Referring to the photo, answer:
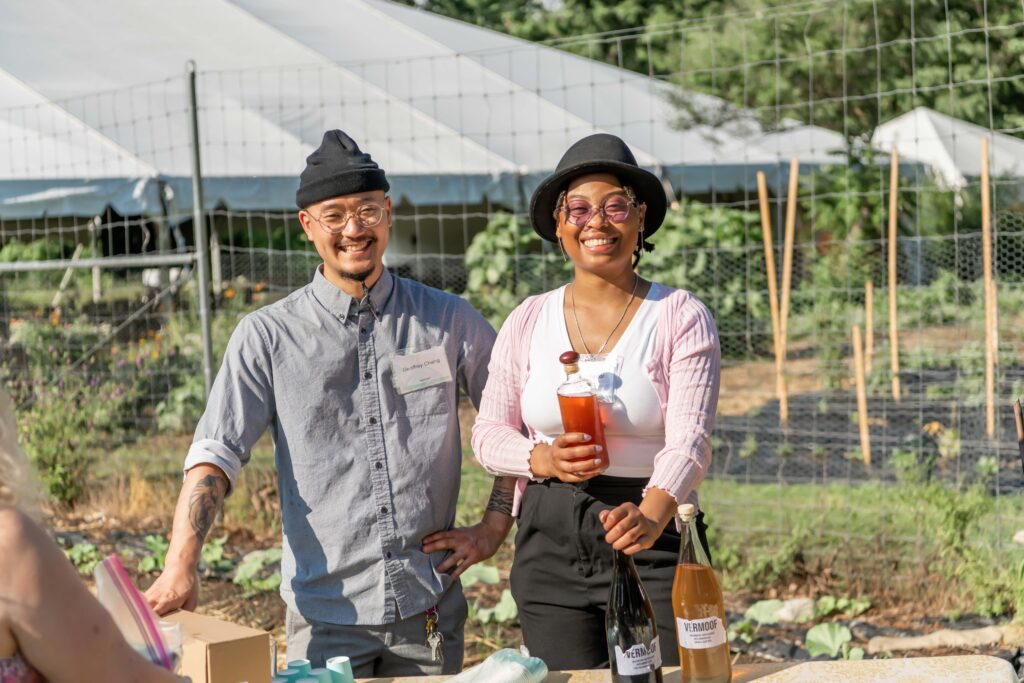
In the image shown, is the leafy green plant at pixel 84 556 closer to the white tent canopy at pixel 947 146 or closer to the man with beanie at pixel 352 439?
the man with beanie at pixel 352 439

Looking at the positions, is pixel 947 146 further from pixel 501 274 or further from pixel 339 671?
pixel 339 671

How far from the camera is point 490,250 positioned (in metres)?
9.87

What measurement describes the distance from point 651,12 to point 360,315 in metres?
25.8

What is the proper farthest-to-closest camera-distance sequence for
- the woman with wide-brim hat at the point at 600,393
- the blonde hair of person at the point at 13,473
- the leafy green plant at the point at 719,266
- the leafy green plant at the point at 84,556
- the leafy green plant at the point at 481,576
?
the leafy green plant at the point at 719,266
the leafy green plant at the point at 84,556
the leafy green plant at the point at 481,576
the woman with wide-brim hat at the point at 600,393
the blonde hair of person at the point at 13,473

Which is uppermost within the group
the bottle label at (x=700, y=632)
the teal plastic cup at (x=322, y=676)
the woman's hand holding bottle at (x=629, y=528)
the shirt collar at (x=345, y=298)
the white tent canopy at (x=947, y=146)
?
the white tent canopy at (x=947, y=146)

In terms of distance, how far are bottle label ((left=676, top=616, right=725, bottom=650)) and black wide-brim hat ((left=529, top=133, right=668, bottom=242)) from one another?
3.01 feet

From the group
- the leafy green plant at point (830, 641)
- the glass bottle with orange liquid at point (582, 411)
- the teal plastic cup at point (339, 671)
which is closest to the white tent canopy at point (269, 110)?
the leafy green plant at point (830, 641)

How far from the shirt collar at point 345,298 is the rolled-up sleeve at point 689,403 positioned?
0.76 m

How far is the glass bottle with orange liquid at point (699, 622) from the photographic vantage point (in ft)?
7.13

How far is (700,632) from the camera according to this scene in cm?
217

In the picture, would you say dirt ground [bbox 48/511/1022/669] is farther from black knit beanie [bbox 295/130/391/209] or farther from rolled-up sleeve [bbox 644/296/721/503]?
black knit beanie [bbox 295/130/391/209]

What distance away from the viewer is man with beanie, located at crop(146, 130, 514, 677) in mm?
2811

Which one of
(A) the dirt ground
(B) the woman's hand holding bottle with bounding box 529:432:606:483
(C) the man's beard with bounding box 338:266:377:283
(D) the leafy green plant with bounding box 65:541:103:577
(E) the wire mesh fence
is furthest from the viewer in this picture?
A: (E) the wire mesh fence

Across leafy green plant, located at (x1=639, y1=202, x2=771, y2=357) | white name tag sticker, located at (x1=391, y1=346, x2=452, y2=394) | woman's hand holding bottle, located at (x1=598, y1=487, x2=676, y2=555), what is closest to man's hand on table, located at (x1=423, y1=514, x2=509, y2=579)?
white name tag sticker, located at (x1=391, y1=346, x2=452, y2=394)
